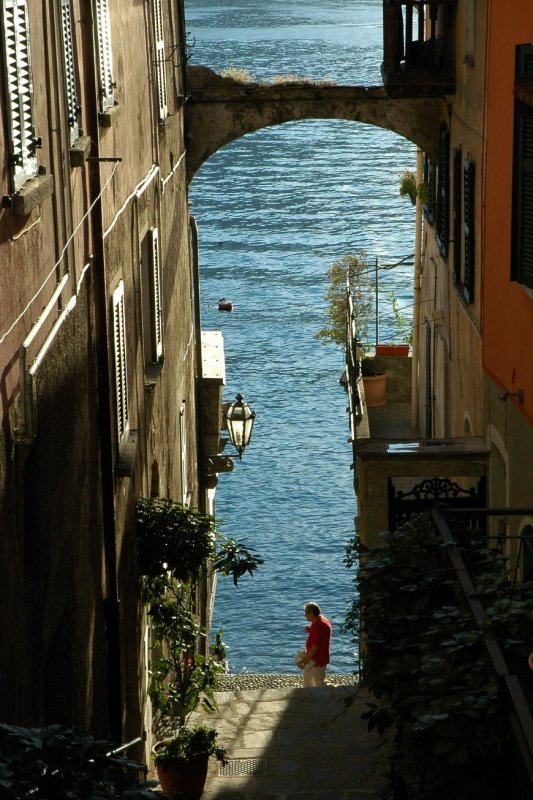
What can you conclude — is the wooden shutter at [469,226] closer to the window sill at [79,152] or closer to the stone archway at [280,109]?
the stone archway at [280,109]

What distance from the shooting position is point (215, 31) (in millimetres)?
78375

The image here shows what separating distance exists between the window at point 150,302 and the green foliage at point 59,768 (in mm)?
9231

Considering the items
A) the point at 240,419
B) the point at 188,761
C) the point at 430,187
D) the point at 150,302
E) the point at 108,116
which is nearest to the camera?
the point at 108,116

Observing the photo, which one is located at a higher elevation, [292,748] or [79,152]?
[79,152]

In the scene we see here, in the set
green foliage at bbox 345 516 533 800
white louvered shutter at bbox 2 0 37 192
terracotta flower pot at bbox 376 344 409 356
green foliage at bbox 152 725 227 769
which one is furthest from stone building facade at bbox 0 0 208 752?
terracotta flower pot at bbox 376 344 409 356

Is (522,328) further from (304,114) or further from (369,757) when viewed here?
(304,114)

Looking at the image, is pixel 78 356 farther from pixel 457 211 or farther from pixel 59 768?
pixel 457 211

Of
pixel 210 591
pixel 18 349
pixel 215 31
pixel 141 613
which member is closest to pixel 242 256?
pixel 215 31

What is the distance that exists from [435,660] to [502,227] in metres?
6.48

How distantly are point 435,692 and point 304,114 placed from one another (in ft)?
47.9

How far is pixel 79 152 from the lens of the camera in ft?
26.1

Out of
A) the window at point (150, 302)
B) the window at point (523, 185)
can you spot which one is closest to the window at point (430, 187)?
the window at point (150, 302)

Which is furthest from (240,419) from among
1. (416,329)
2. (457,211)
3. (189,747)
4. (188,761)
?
(416,329)

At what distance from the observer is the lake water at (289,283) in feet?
89.4
